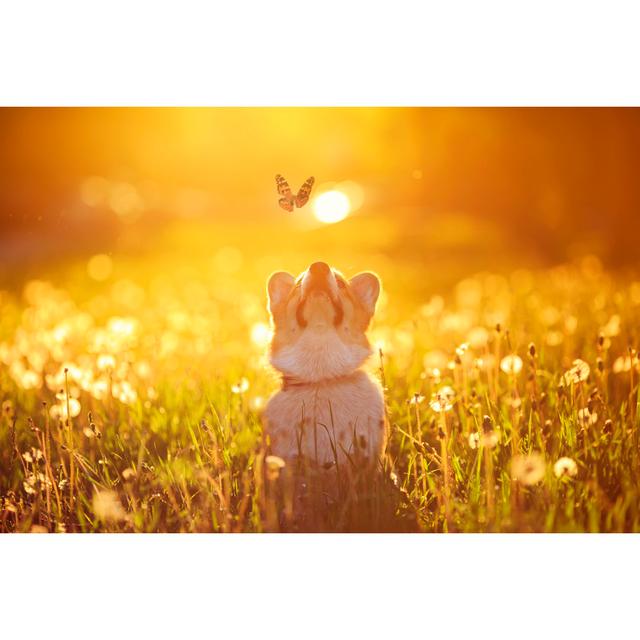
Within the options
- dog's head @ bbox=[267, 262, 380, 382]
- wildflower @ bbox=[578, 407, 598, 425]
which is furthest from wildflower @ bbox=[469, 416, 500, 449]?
dog's head @ bbox=[267, 262, 380, 382]

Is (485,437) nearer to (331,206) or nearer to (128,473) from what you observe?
(331,206)

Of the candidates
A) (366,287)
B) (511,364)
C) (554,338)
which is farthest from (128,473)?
(554,338)

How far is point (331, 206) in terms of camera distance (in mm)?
5043

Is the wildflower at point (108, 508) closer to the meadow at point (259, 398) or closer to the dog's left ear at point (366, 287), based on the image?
the meadow at point (259, 398)

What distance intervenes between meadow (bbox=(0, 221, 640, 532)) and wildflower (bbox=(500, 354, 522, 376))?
2 centimetres

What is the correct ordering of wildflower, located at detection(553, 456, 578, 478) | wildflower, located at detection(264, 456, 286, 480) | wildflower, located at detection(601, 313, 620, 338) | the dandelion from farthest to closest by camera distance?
the dandelion < wildflower, located at detection(601, 313, 620, 338) < wildflower, located at detection(553, 456, 578, 478) < wildflower, located at detection(264, 456, 286, 480)

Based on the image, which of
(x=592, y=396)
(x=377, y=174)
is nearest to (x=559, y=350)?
(x=592, y=396)

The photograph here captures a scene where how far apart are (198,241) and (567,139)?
265 cm

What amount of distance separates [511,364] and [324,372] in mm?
1271

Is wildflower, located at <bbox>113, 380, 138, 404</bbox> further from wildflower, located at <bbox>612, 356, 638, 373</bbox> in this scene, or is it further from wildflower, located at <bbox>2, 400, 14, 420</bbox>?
wildflower, located at <bbox>612, 356, 638, 373</bbox>

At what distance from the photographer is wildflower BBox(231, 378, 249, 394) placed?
495cm

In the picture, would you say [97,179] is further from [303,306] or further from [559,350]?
[559,350]

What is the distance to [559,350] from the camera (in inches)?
218

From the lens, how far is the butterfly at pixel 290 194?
4.82 meters
